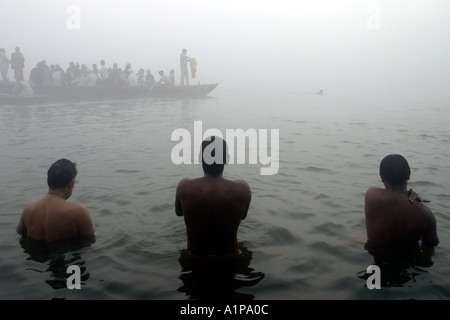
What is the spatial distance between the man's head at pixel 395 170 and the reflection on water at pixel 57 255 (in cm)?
310

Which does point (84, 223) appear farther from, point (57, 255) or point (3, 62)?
point (3, 62)

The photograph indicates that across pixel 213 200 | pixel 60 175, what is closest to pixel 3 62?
pixel 60 175

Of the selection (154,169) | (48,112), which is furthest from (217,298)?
(48,112)

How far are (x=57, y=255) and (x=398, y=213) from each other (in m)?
3.49

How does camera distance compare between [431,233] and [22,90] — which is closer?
[431,233]

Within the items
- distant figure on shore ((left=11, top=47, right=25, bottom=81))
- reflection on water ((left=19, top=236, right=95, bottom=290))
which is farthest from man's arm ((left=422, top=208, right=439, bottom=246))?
distant figure on shore ((left=11, top=47, right=25, bottom=81))

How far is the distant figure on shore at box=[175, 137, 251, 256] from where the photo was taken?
11.2 ft

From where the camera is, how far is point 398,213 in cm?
354

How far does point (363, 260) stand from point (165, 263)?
2094mm
